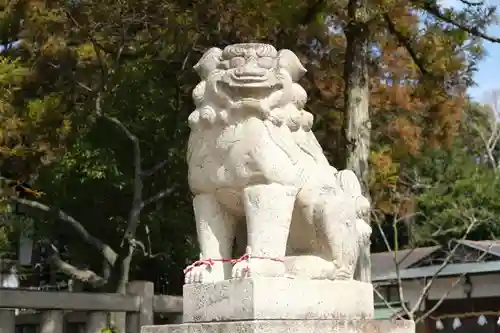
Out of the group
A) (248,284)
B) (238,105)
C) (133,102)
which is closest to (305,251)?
(248,284)

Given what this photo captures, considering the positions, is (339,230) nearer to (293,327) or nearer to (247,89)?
(293,327)

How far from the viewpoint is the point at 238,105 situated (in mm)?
3229

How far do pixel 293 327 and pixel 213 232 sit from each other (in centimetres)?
58

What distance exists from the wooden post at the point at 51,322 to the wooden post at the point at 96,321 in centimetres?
36

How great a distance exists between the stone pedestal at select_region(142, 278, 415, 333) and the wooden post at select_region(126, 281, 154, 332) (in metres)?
2.63

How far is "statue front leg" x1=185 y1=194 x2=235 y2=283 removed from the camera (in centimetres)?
328

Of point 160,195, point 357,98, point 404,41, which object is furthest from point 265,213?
point 160,195

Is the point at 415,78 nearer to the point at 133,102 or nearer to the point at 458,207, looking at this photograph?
the point at 133,102

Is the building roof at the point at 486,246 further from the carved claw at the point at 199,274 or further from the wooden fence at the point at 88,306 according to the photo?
the carved claw at the point at 199,274

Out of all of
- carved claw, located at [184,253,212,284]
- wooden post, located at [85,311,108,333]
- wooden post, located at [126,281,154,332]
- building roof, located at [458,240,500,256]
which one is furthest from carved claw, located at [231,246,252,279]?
building roof, located at [458,240,500,256]

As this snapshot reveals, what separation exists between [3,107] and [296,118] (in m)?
3.23

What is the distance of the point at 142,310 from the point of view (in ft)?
19.4

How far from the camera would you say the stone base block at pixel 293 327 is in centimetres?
295

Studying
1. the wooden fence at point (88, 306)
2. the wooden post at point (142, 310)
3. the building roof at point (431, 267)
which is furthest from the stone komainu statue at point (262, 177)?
the building roof at point (431, 267)
